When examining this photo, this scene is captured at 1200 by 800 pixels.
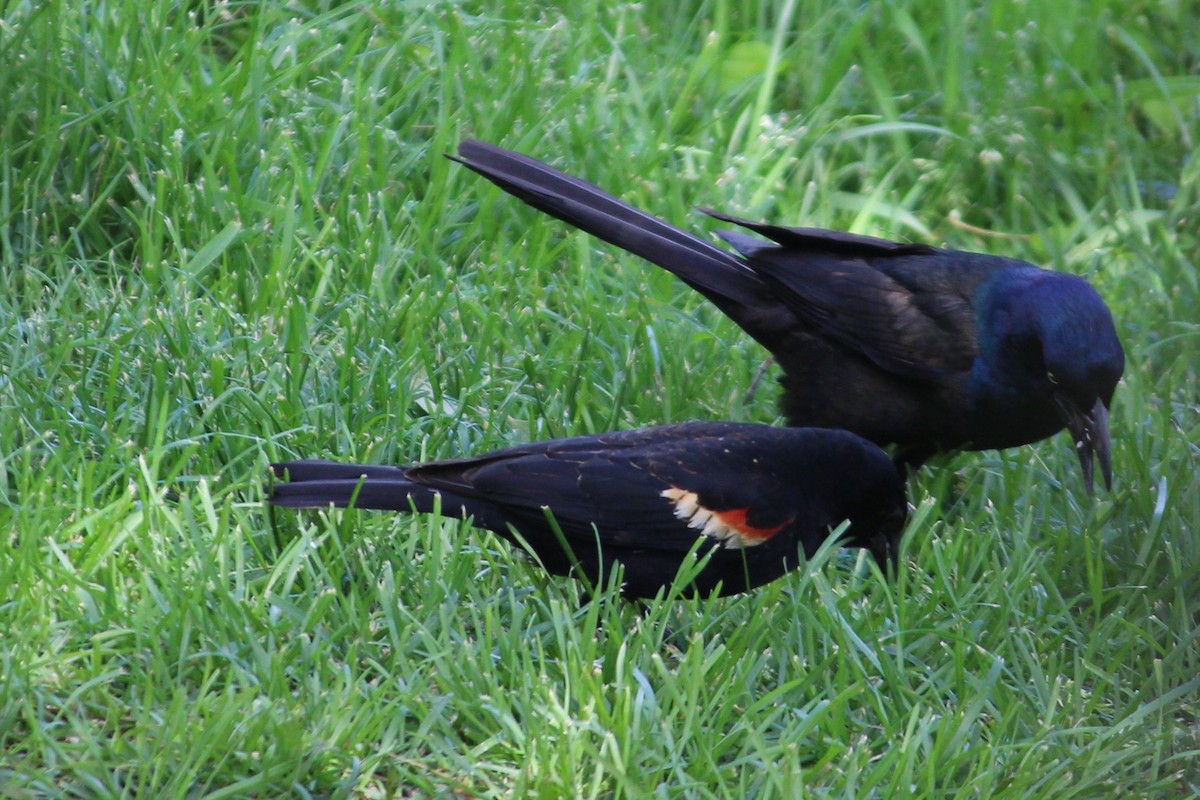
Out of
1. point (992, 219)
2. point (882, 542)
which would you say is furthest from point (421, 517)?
point (992, 219)

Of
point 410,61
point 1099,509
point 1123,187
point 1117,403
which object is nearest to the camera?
point 1099,509

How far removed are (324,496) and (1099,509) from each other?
204 cm

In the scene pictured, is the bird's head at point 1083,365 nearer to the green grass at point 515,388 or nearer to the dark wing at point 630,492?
the green grass at point 515,388

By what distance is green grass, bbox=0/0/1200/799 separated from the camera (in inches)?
114

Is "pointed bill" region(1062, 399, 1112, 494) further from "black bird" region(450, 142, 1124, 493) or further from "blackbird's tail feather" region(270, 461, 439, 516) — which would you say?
"blackbird's tail feather" region(270, 461, 439, 516)

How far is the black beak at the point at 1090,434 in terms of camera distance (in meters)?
3.75

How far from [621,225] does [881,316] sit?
802mm

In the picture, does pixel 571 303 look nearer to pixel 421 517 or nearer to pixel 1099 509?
pixel 421 517

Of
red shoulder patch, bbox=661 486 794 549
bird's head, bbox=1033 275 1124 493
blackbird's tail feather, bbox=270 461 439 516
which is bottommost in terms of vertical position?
red shoulder patch, bbox=661 486 794 549

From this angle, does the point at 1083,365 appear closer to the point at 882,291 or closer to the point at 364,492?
the point at 882,291

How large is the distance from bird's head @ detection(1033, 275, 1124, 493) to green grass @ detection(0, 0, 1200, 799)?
0.23m

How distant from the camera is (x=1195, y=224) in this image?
5.44 metres

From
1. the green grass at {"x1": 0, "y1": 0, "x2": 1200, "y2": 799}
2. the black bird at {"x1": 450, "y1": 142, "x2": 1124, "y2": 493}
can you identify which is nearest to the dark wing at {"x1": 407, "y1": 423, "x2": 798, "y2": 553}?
the green grass at {"x1": 0, "y1": 0, "x2": 1200, "y2": 799}

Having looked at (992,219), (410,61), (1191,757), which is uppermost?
(410,61)
